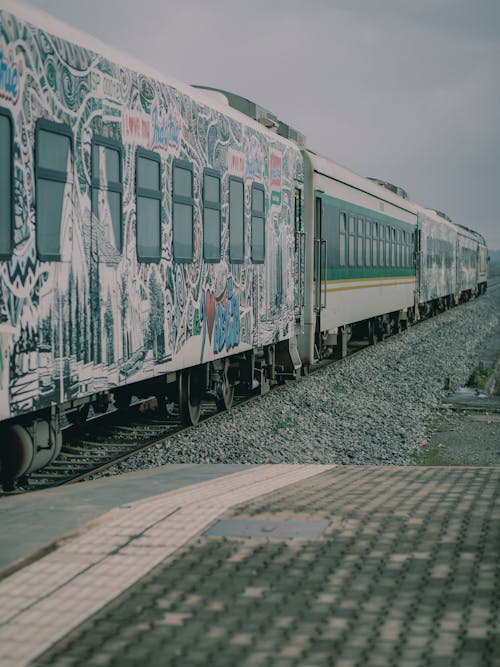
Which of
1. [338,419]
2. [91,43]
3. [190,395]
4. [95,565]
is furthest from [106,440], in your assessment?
[95,565]

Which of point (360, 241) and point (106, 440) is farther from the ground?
point (360, 241)

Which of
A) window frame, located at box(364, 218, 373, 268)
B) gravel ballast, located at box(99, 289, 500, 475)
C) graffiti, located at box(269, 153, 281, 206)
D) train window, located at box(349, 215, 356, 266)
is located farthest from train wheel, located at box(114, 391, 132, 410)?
window frame, located at box(364, 218, 373, 268)

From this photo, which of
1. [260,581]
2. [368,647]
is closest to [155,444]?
[260,581]

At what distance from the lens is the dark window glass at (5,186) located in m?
6.20

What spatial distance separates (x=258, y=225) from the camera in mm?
12469

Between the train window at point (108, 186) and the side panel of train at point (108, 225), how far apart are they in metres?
0.02

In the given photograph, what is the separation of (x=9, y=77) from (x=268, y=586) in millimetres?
3801

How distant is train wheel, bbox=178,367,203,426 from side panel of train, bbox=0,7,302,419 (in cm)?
44

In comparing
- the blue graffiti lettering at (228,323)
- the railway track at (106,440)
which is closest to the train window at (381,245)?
the railway track at (106,440)

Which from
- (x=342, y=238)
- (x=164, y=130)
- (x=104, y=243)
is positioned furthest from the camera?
(x=342, y=238)

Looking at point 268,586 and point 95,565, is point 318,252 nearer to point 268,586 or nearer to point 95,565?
point 95,565

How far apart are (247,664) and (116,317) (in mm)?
5056

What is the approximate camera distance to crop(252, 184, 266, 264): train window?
12.3m

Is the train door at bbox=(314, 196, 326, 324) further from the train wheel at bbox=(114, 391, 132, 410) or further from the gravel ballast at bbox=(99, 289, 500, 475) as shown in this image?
the train wheel at bbox=(114, 391, 132, 410)
